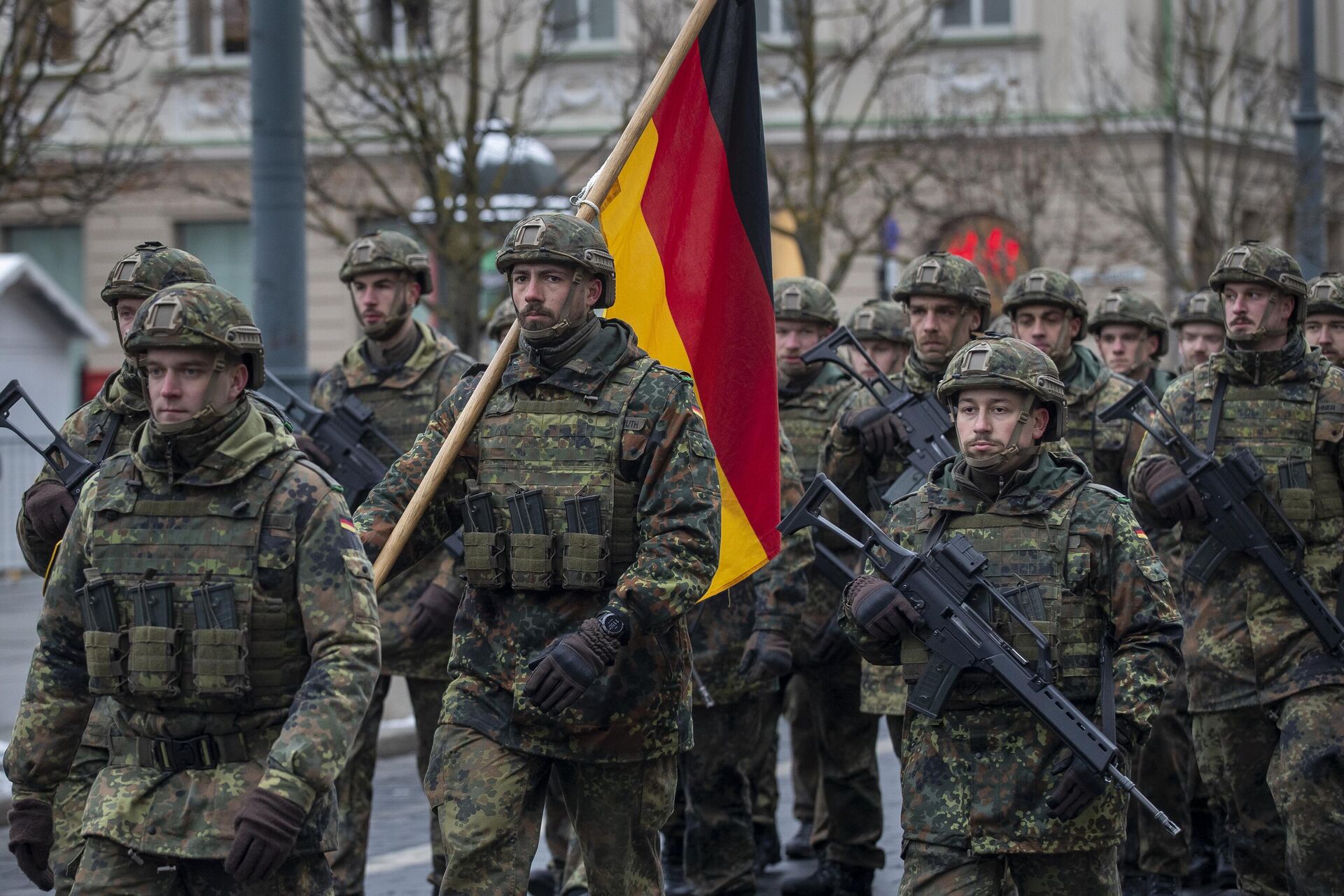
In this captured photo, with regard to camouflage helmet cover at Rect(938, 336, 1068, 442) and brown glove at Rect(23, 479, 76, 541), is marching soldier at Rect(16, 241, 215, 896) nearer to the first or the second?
brown glove at Rect(23, 479, 76, 541)

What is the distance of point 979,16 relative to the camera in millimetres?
28328

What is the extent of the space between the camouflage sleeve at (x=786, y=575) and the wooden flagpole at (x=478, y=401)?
67.1 inches

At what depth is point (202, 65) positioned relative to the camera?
28.4 meters

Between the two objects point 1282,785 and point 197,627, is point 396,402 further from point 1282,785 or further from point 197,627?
point 1282,785

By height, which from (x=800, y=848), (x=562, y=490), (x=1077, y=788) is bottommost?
(x=800, y=848)

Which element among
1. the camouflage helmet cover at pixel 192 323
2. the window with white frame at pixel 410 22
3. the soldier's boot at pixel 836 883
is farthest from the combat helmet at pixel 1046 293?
the window with white frame at pixel 410 22

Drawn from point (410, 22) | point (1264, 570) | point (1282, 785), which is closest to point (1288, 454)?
point (1264, 570)

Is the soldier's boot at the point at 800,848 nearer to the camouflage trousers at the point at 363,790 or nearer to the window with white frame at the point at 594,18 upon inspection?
the camouflage trousers at the point at 363,790

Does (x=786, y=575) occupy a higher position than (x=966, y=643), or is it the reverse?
(x=966, y=643)

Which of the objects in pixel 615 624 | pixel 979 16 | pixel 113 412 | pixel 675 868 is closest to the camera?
pixel 615 624

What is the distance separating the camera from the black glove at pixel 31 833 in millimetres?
5137

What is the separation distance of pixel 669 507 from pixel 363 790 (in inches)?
101

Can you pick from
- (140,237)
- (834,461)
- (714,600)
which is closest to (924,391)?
(834,461)

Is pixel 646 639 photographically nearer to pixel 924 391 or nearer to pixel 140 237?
pixel 924 391
